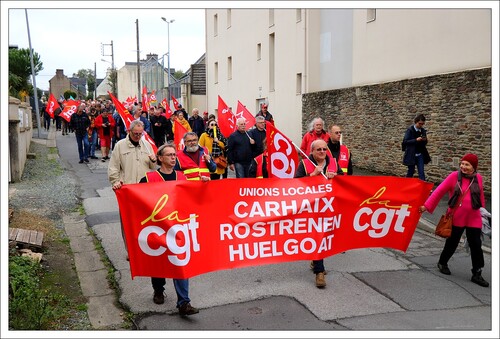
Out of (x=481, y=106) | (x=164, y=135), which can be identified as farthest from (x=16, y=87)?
(x=481, y=106)

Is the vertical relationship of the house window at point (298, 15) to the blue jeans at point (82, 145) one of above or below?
above

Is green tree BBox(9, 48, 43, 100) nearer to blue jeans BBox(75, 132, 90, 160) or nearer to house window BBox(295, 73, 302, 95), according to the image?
blue jeans BBox(75, 132, 90, 160)

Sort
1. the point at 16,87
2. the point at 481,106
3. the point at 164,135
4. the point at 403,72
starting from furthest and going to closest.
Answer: the point at 16,87, the point at 164,135, the point at 403,72, the point at 481,106

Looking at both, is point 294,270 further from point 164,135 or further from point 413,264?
point 164,135

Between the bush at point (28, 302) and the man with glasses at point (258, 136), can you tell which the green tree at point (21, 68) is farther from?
the bush at point (28, 302)

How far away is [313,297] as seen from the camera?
19.6 ft

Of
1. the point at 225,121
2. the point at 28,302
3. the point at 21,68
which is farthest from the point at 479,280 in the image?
the point at 21,68

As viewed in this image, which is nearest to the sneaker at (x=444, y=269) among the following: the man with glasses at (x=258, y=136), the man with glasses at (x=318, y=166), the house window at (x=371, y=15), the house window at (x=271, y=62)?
the man with glasses at (x=318, y=166)

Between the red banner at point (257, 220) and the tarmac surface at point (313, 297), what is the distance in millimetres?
443

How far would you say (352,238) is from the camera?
6.58 meters

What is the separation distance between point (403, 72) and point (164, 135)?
8.39 metres

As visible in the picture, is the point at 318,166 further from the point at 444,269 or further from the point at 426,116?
the point at 426,116

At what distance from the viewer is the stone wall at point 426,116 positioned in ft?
40.2

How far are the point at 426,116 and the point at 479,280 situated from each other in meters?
8.60
